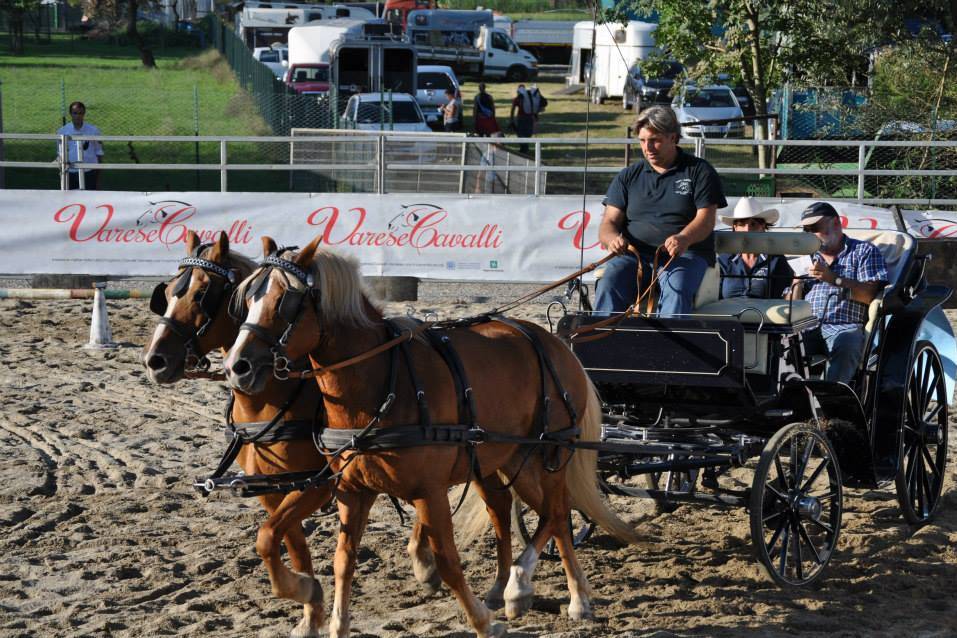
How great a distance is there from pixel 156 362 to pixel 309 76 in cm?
2763

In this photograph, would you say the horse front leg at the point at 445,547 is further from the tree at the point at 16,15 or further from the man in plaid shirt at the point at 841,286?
the tree at the point at 16,15

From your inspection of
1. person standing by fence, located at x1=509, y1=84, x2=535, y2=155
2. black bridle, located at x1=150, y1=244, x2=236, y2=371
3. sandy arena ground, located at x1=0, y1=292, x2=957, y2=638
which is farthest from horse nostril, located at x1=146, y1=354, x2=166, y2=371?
person standing by fence, located at x1=509, y1=84, x2=535, y2=155

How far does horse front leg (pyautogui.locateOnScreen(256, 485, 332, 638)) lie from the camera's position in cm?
471

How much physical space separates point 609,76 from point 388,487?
110 ft

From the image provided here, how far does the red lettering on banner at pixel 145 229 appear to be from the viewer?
1305 centimetres

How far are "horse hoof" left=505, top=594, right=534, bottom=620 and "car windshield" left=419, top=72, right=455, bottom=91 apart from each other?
27615mm

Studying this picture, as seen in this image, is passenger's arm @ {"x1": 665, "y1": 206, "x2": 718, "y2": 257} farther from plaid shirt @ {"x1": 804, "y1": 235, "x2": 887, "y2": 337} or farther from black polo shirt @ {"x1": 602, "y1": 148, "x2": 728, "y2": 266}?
plaid shirt @ {"x1": 804, "y1": 235, "x2": 887, "y2": 337}

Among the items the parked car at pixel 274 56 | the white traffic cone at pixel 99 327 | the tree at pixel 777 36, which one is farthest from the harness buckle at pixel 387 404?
the parked car at pixel 274 56

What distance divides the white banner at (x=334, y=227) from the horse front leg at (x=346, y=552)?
8.39 m

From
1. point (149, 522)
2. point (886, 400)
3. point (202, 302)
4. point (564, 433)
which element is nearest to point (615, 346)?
point (564, 433)

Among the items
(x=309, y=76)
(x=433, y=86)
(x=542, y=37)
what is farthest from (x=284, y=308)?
(x=542, y=37)

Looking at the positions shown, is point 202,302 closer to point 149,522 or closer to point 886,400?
point 149,522

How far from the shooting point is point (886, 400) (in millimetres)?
6254

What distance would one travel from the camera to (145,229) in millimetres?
13117
